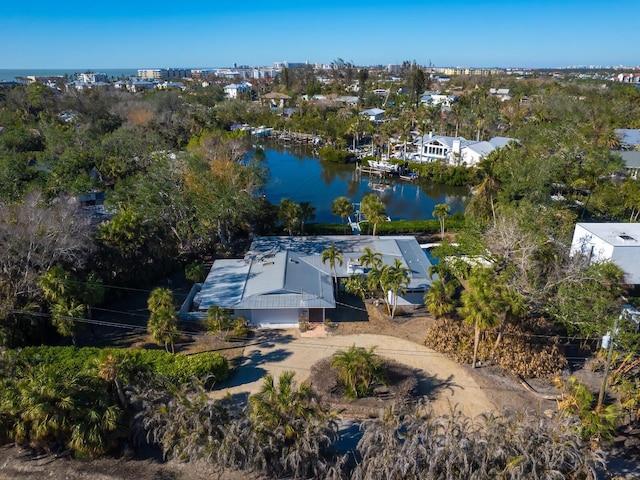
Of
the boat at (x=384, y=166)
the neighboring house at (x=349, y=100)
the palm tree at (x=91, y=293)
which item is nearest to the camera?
the palm tree at (x=91, y=293)

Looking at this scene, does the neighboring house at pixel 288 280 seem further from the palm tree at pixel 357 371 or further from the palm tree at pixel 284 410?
the palm tree at pixel 284 410

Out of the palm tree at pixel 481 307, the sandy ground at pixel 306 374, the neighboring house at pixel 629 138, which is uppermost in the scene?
the neighboring house at pixel 629 138

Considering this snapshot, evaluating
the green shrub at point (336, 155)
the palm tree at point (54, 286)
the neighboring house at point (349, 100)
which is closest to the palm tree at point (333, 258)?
the palm tree at point (54, 286)

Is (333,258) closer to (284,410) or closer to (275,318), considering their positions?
(275,318)

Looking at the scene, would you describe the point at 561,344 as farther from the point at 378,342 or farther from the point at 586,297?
the point at 378,342

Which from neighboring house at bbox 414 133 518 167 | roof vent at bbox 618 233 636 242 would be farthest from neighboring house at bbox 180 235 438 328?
neighboring house at bbox 414 133 518 167

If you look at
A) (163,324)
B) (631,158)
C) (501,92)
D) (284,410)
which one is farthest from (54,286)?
(501,92)

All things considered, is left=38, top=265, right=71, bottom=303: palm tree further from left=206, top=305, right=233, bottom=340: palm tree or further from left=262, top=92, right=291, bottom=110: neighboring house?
left=262, top=92, right=291, bottom=110: neighboring house

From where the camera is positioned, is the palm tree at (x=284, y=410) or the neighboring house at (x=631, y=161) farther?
the neighboring house at (x=631, y=161)
